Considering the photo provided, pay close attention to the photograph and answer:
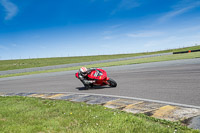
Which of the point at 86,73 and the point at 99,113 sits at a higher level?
the point at 86,73

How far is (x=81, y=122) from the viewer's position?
478cm

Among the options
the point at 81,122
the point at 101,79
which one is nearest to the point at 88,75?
the point at 101,79

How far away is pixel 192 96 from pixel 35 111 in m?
5.58

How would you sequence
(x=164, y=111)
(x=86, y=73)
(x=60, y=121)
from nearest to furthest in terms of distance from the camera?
1. (x=60, y=121)
2. (x=164, y=111)
3. (x=86, y=73)

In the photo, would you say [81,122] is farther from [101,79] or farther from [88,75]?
[88,75]

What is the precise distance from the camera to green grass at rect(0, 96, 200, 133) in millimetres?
4149

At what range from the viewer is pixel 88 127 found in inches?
172

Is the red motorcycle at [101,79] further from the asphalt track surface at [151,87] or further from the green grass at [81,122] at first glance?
the green grass at [81,122]

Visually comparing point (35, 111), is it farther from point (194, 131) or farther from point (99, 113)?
point (194, 131)

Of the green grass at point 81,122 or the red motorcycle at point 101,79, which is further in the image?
the red motorcycle at point 101,79

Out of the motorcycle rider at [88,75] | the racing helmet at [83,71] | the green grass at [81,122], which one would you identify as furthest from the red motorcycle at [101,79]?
the green grass at [81,122]

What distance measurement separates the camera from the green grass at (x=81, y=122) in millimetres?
4149

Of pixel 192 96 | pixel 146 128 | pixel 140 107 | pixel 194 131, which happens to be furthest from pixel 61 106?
pixel 192 96

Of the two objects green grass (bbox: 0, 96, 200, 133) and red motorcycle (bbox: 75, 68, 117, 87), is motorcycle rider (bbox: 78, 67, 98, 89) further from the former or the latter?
green grass (bbox: 0, 96, 200, 133)
